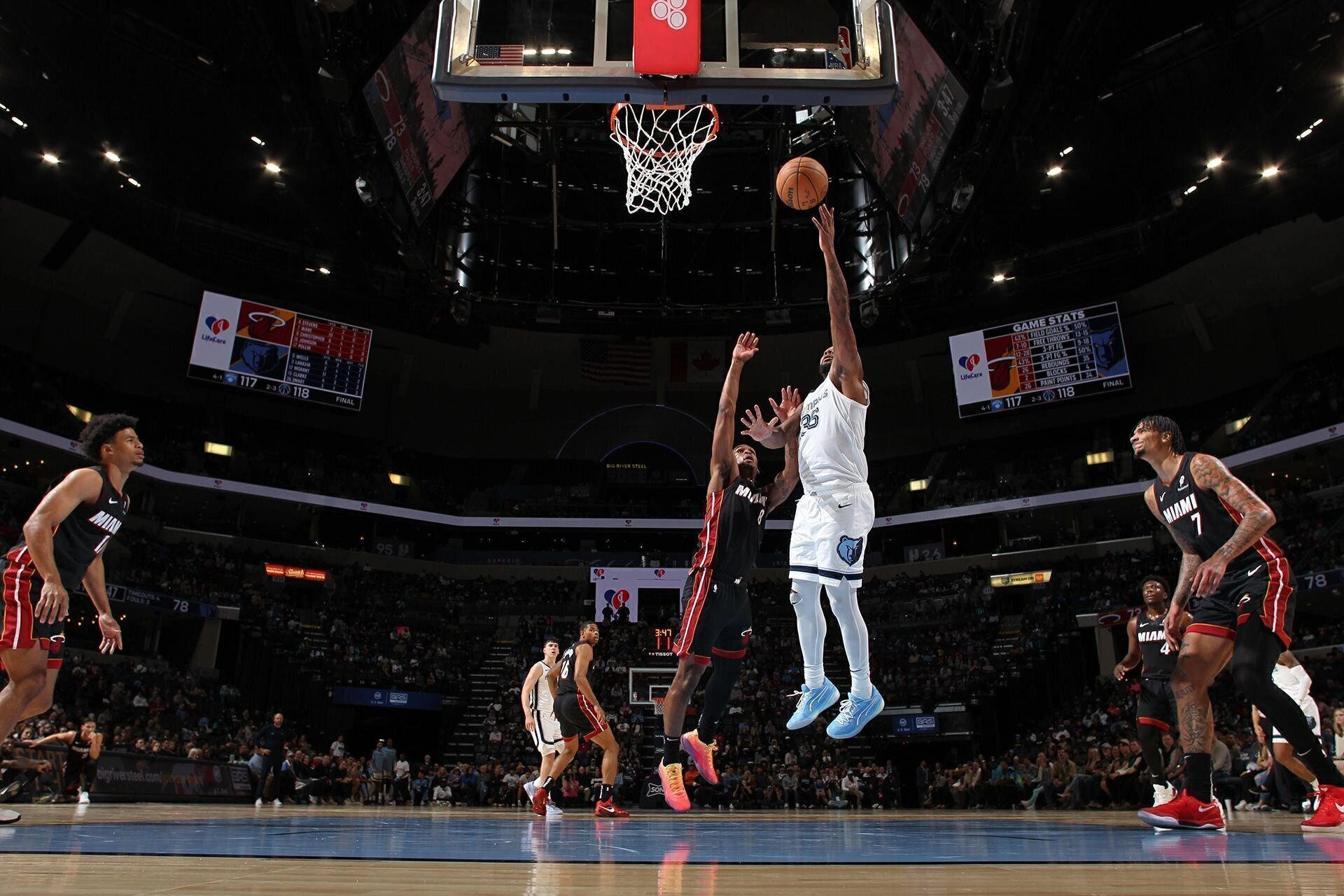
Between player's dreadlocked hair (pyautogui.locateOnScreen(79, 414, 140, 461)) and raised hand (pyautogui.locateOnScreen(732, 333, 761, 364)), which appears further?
raised hand (pyautogui.locateOnScreen(732, 333, 761, 364))

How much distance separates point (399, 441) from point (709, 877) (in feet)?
114

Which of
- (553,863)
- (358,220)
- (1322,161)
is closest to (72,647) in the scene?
(358,220)

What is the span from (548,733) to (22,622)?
18.3 ft

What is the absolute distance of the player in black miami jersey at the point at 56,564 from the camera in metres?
5.02

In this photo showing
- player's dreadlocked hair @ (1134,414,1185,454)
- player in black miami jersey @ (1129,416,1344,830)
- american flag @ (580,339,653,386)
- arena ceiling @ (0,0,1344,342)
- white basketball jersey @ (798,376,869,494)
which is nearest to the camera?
player in black miami jersey @ (1129,416,1344,830)

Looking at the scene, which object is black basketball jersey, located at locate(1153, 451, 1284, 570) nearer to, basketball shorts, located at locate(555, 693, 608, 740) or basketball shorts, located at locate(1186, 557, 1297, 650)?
basketball shorts, located at locate(1186, 557, 1297, 650)

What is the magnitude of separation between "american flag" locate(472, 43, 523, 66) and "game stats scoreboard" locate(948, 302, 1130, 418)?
71.9 feet

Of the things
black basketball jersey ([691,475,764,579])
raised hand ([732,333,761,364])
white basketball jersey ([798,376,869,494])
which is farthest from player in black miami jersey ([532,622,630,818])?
white basketball jersey ([798,376,869,494])

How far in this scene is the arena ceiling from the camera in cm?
1496

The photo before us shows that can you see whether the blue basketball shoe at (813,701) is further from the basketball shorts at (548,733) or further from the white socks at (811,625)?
the basketball shorts at (548,733)

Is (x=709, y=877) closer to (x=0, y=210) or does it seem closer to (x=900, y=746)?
(x=900, y=746)

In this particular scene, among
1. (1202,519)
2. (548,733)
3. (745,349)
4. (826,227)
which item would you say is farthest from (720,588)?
(548,733)

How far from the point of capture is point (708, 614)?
21.1 ft

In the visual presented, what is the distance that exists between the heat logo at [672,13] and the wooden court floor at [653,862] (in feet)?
19.6
